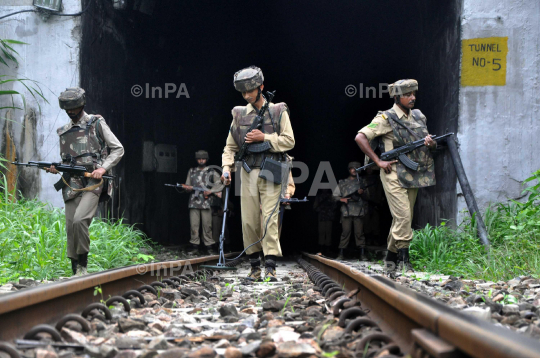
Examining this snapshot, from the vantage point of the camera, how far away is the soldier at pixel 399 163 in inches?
241

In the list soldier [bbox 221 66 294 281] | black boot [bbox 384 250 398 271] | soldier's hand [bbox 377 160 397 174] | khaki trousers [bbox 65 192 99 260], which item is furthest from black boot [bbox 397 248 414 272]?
khaki trousers [bbox 65 192 99 260]

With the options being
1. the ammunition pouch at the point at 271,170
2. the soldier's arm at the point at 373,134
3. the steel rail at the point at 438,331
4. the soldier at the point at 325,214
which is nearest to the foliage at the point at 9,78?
the ammunition pouch at the point at 271,170

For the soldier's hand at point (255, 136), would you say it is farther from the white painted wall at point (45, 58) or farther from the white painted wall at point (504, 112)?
the white painted wall at point (45, 58)

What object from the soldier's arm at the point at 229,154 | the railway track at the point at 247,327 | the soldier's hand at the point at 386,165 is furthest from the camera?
the soldier's hand at the point at 386,165

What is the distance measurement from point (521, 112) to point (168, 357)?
7.09m

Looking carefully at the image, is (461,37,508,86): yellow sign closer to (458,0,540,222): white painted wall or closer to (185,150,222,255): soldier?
(458,0,540,222): white painted wall

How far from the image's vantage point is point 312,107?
19453mm

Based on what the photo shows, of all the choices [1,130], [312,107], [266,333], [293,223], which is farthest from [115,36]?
[293,223]

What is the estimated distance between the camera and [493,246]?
642 cm

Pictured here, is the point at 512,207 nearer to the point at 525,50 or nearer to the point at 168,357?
the point at 525,50

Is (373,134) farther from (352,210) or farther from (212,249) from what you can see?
(212,249)

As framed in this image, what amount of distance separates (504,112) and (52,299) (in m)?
6.79

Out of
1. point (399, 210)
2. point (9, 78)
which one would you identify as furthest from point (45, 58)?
point (399, 210)

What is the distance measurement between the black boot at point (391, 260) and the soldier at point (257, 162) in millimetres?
1457
